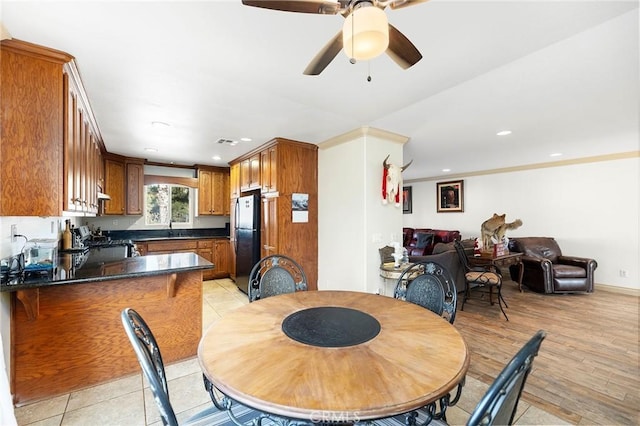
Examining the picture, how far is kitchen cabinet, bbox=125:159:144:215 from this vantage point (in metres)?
5.14

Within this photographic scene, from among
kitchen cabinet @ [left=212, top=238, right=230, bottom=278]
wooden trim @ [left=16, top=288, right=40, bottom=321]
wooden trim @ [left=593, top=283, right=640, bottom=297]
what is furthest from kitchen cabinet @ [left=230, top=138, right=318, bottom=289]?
wooden trim @ [left=593, top=283, right=640, bottom=297]

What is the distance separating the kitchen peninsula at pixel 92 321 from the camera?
1890mm

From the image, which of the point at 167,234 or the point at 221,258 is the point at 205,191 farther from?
the point at 221,258

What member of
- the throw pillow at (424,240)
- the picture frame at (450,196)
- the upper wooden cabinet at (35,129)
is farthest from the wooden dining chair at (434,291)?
the picture frame at (450,196)

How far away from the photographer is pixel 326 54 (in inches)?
54.9

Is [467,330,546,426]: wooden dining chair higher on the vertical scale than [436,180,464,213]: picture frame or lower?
lower

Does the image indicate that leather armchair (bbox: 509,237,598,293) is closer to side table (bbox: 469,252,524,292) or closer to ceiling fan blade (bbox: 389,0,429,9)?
side table (bbox: 469,252,524,292)

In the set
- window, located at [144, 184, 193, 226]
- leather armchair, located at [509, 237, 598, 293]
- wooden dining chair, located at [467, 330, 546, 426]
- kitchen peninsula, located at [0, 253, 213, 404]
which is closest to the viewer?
wooden dining chair, located at [467, 330, 546, 426]

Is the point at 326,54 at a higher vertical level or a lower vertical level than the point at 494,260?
higher

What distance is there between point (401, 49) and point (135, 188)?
5.60m

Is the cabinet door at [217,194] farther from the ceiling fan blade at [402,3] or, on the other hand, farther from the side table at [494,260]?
the ceiling fan blade at [402,3]

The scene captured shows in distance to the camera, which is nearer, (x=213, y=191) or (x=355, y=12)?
(x=355, y=12)

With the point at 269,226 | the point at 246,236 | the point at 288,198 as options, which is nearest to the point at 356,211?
A: the point at 288,198

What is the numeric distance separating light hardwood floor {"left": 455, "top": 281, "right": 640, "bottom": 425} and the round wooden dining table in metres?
1.50
